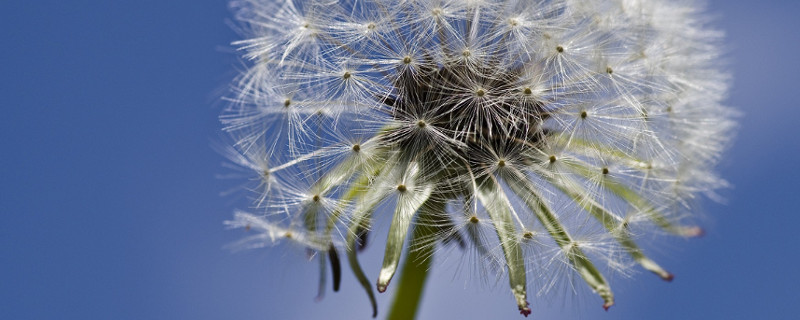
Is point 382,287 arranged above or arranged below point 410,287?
below

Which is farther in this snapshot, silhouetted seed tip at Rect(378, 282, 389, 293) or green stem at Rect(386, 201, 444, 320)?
green stem at Rect(386, 201, 444, 320)

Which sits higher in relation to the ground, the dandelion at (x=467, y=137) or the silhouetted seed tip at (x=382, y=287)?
the dandelion at (x=467, y=137)

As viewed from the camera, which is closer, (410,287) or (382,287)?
(382,287)

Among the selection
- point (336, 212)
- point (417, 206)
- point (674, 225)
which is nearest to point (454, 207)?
point (417, 206)

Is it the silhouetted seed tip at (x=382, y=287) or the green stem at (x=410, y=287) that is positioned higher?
the green stem at (x=410, y=287)

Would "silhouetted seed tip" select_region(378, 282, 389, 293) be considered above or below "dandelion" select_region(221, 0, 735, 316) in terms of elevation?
below

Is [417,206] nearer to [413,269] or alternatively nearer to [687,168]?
[413,269]

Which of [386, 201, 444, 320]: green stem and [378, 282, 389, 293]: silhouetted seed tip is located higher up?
[386, 201, 444, 320]: green stem

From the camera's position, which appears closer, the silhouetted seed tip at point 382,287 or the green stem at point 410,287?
the silhouetted seed tip at point 382,287

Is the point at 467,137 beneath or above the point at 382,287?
above
